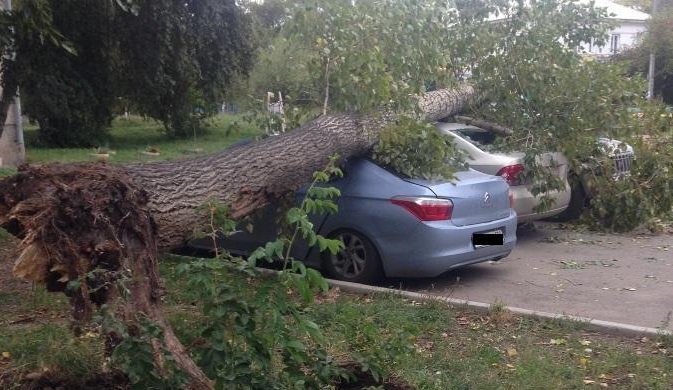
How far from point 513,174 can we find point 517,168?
9 centimetres

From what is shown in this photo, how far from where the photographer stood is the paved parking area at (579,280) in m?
7.66

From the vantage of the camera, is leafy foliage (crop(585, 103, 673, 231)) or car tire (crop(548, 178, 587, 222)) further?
car tire (crop(548, 178, 587, 222))

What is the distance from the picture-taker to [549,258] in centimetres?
989

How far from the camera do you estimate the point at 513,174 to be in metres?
10.3

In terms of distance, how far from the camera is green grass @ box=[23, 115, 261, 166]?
730 inches

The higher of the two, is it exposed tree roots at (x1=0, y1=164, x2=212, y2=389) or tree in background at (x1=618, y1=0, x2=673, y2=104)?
tree in background at (x1=618, y1=0, x2=673, y2=104)

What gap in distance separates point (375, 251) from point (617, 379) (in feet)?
9.42

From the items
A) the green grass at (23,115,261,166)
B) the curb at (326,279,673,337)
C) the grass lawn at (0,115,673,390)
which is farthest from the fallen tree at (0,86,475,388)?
the green grass at (23,115,261,166)

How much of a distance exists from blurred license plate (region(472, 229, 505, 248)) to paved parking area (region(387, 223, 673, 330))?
1.44 ft

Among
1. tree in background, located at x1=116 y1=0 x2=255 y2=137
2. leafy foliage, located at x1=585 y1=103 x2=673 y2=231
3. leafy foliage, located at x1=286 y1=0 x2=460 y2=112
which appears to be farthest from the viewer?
tree in background, located at x1=116 y1=0 x2=255 y2=137

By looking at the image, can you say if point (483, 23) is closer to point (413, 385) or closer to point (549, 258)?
point (549, 258)

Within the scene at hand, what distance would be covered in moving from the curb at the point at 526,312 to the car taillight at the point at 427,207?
695mm

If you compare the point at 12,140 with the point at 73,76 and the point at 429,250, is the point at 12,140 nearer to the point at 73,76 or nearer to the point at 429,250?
the point at 73,76

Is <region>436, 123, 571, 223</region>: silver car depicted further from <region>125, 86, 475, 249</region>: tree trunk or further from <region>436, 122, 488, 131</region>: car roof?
<region>125, 86, 475, 249</region>: tree trunk
